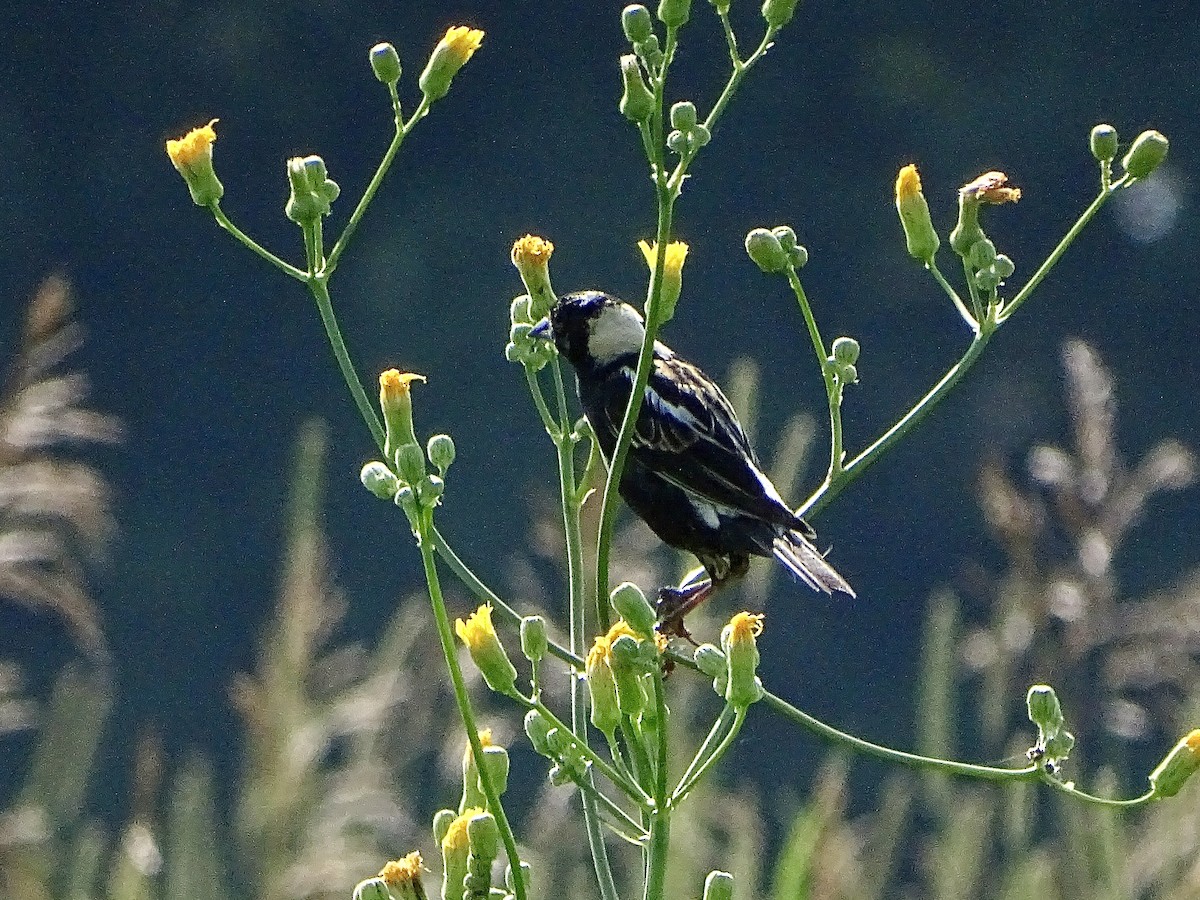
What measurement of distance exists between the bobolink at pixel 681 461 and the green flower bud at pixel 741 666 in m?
0.67

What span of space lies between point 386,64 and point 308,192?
9.3 inches

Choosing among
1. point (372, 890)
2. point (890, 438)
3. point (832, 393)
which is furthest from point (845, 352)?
point (372, 890)

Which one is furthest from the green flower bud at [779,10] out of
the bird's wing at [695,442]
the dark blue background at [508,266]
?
the dark blue background at [508,266]

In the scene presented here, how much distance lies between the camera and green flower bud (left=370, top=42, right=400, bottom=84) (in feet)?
7.11

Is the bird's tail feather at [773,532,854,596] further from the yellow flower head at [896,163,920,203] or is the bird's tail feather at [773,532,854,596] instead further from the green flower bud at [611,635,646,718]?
the green flower bud at [611,635,646,718]

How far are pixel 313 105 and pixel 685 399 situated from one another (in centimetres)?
1221

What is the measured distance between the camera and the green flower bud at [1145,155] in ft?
7.20

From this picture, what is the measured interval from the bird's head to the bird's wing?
7 centimetres

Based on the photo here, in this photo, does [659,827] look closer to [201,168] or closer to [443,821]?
[443,821]

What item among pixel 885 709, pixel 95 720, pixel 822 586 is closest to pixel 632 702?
pixel 822 586

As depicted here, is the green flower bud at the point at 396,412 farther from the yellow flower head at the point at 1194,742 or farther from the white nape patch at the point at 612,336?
the white nape patch at the point at 612,336

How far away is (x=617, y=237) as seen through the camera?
13.7 m

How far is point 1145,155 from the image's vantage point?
2.19 meters

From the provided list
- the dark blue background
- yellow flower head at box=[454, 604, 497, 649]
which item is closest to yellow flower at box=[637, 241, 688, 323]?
yellow flower head at box=[454, 604, 497, 649]
